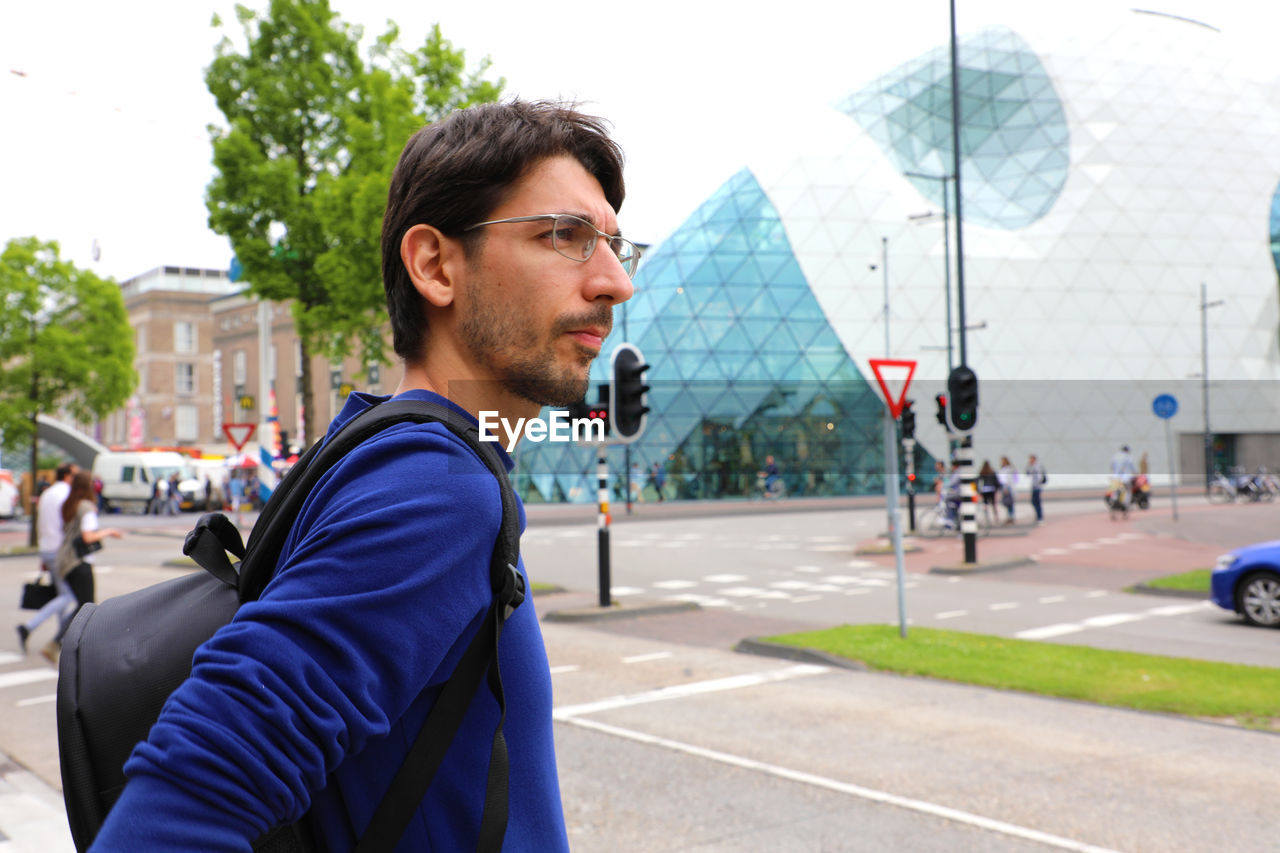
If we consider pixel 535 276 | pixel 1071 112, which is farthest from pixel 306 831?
pixel 1071 112

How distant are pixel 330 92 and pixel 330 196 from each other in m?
2.83

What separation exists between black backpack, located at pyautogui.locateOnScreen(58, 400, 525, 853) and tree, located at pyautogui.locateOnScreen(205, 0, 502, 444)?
60.1ft

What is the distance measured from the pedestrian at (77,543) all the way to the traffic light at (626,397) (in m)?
5.85

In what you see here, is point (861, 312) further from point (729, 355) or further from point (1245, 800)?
point (1245, 800)

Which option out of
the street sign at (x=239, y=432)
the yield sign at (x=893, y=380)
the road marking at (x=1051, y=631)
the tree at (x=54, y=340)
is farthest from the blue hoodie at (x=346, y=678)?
the tree at (x=54, y=340)

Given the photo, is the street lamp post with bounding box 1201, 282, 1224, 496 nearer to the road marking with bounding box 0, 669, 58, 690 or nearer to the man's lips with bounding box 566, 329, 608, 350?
the road marking with bounding box 0, 669, 58, 690

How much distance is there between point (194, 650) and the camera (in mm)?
1028

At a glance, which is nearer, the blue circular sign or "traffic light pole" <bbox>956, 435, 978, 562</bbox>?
"traffic light pole" <bbox>956, 435, 978, 562</bbox>

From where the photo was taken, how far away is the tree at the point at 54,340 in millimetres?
27656

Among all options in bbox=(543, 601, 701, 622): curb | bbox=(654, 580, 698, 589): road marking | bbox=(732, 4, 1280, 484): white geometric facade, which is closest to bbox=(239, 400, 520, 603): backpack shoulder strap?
bbox=(543, 601, 701, 622): curb

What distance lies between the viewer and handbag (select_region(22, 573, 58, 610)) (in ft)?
33.4

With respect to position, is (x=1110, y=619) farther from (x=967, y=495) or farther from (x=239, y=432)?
(x=239, y=432)

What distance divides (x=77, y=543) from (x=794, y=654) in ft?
23.2

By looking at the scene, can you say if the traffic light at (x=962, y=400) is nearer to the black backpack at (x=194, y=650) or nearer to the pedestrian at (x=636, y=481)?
the black backpack at (x=194, y=650)
